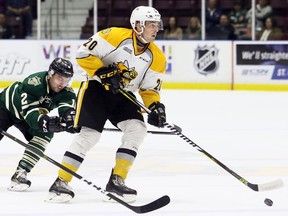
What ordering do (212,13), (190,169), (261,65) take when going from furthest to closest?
(212,13), (261,65), (190,169)

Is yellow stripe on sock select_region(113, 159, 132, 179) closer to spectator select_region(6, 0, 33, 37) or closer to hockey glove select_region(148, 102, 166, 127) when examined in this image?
hockey glove select_region(148, 102, 166, 127)

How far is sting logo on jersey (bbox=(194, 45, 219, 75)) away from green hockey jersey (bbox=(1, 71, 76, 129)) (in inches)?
270

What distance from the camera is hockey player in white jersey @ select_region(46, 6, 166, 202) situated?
13.5 ft

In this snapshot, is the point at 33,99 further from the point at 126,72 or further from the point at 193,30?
the point at 193,30

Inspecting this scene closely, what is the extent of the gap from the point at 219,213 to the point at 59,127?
91cm

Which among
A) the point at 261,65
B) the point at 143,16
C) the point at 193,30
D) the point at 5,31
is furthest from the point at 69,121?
the point at 5,31

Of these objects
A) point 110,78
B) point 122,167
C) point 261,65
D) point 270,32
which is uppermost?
point 110,78

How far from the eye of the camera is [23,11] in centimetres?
1192

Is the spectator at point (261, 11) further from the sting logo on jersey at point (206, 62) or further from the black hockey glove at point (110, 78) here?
the black hockey glove at point (110, 78)

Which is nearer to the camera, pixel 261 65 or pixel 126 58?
pixel 126 58

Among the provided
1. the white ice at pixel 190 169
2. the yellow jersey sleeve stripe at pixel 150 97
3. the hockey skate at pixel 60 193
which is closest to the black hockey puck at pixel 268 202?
the white ice at pixel 190 169

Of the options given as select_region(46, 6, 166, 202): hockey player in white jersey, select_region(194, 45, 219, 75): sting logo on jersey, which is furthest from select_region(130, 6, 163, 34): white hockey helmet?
select_region(194, 45, 219, 75): sting logo on jersey

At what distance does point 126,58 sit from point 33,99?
1.69ft

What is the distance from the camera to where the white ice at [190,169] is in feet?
12.8
